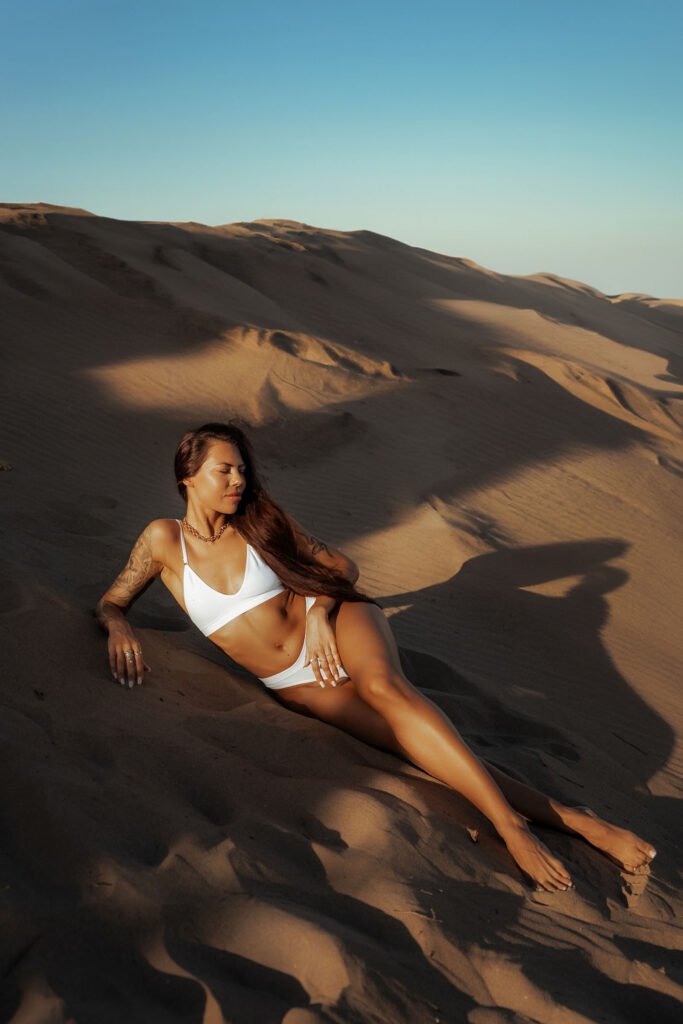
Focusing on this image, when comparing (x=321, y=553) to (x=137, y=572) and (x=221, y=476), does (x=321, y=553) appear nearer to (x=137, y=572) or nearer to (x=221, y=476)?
(x=221, y=476)

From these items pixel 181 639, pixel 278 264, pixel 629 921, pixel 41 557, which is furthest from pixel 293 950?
pixel 278 264

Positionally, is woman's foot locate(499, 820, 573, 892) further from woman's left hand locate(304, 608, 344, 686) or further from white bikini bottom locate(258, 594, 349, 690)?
white bikini bottom locate(258, 594, 349, 690)

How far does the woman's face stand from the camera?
3.78m

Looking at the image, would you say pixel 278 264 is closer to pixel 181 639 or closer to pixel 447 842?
pixel 181 639

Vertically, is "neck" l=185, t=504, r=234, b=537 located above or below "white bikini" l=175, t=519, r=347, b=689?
above

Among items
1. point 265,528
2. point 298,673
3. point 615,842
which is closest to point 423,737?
point 298,673

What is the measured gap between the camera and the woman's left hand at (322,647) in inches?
142

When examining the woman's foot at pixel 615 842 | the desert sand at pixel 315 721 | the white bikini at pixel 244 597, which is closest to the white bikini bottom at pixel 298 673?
the white bikini at pixel 244 597

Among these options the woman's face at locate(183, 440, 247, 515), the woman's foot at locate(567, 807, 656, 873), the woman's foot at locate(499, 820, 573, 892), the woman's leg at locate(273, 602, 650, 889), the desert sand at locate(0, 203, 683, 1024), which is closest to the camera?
the desert sand at locate(0, 203, 683, 1024)

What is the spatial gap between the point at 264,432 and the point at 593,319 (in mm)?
17795

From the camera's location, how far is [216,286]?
13.3m

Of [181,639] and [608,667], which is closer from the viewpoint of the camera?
[181,639]

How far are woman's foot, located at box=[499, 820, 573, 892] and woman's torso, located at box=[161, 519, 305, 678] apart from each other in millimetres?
1090

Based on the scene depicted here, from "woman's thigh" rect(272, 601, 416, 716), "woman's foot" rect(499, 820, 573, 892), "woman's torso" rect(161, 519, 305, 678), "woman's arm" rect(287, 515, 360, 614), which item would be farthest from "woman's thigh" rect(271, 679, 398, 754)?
"woman's foot" rect(499, 820, 573, 892)
